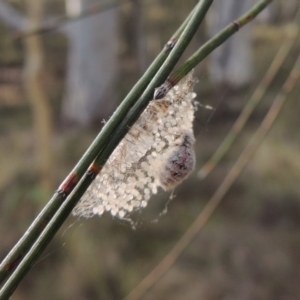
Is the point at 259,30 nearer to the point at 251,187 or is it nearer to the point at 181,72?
the point at 251,187

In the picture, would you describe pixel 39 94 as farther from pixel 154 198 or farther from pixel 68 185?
pixel 68 185

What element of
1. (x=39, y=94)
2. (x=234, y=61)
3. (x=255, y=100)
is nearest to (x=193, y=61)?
(x=255, y=100)

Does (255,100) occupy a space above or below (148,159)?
below

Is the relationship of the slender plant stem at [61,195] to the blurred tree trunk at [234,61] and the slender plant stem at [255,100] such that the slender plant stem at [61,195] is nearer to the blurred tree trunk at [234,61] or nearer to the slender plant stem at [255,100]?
the slender plant stem at [255,100]

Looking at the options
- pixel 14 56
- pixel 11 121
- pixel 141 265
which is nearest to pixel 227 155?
pixel 141 265

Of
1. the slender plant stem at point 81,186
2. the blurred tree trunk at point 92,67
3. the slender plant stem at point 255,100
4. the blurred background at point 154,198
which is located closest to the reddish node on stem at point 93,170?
the slender plant stem at point 81,186
